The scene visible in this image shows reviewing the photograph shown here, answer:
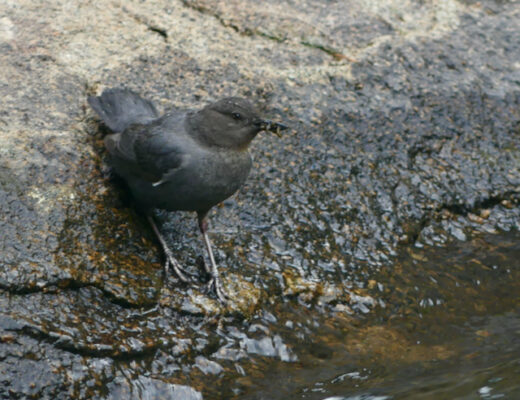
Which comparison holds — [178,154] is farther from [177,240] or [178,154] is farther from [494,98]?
[494,98]

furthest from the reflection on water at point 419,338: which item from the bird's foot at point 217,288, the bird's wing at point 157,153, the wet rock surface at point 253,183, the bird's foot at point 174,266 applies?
the bird's wing at point 157,153

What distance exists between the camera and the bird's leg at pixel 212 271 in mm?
3660

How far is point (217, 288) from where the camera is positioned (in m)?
3.67

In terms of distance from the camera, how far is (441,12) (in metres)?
5.64

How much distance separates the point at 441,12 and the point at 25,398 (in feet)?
14.0

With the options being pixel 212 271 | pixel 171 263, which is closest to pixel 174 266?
pixel 171 263

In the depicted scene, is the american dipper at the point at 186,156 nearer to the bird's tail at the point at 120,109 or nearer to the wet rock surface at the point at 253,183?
the bird's tail at the point at 120,109

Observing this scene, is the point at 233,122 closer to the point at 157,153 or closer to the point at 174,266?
the point at 157,153

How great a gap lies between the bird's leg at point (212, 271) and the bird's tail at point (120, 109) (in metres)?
0.69

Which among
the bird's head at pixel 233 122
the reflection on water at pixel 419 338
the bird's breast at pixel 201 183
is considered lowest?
the reflection on water at pixel 419 338

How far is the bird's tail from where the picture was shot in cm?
414

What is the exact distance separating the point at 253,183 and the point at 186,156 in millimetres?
657

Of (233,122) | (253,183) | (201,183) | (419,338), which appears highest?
(233,122)

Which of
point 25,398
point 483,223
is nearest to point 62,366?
point 25,398
